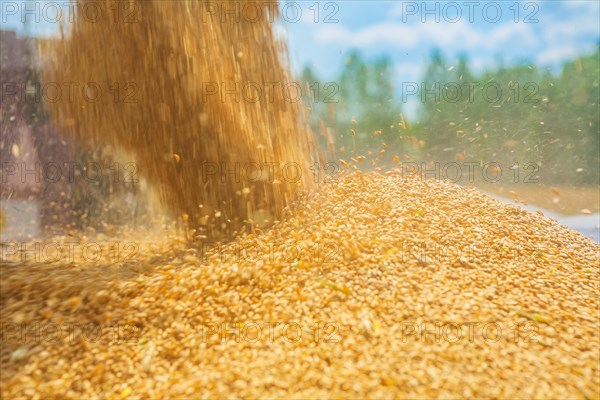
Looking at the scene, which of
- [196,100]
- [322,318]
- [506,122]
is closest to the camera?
[322,318]

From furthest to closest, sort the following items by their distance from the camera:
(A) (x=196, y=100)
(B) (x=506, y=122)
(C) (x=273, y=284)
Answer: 1. (B) (x=506, y=122)
2. (A) (x=196, y=100)
3. (C) (x=273, y=284)

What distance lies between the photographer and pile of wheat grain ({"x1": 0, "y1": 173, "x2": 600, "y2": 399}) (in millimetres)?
1941

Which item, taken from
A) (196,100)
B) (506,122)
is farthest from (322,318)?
(506,122)

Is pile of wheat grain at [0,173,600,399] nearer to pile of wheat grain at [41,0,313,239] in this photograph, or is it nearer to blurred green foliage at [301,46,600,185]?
pile of wheat grain at [41,0,313,239]

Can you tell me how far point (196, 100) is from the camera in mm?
3438

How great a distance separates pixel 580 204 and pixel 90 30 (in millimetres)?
7336

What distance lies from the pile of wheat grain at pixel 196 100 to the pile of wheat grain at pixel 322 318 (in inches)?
21.5

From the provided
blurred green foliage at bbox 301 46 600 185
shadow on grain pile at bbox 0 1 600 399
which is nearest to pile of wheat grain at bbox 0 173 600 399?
shadow on grain pile at bbox 0 1 600 399

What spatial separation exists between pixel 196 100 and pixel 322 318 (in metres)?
2.06

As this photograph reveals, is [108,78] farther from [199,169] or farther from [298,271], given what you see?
[298,271]

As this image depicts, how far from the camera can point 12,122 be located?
221 inches

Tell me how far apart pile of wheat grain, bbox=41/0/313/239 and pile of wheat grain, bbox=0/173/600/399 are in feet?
1.79

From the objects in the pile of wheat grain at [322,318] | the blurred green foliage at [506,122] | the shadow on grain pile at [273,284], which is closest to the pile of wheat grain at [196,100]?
the shadow on grain pile at [273,284]

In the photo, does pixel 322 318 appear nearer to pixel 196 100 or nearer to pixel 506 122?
pixel 196 100
